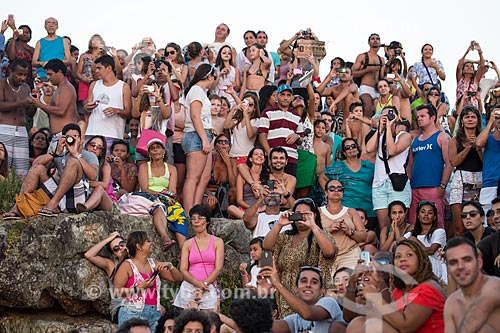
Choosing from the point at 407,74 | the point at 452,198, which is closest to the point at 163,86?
the point at 452,198

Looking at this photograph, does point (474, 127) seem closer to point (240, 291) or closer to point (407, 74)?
point (240, 291)

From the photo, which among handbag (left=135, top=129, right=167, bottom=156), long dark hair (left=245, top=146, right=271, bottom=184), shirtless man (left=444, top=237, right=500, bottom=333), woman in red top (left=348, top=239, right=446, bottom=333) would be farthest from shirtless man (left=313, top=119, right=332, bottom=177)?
shirtless man (left=444, top=237, right=500, bottom=333)

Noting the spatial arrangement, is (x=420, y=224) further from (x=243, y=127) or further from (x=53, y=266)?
(x=53, y=266)

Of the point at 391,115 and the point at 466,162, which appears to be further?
the point at 391,115

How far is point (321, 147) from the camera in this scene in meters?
13.2

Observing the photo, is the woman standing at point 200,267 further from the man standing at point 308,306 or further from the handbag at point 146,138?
the man standing at point 308,306

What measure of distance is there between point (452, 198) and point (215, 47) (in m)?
6.12

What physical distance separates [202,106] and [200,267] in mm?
2746

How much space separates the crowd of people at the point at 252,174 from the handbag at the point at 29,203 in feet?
0.06

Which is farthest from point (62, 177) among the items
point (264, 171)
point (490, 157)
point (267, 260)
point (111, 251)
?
point (490, 157)

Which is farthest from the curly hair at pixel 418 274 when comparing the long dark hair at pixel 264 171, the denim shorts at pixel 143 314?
the long dark hair at pixel 264 171

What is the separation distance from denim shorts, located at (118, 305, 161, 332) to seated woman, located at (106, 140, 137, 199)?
8.33ft

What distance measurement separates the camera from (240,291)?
36.8 feet

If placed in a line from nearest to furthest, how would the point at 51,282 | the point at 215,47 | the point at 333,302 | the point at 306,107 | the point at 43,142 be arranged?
1. the point at 333,302
2. the point at 51,282
3. the point at 43,142
4. the point at 306,107
5. the point at 215,47
